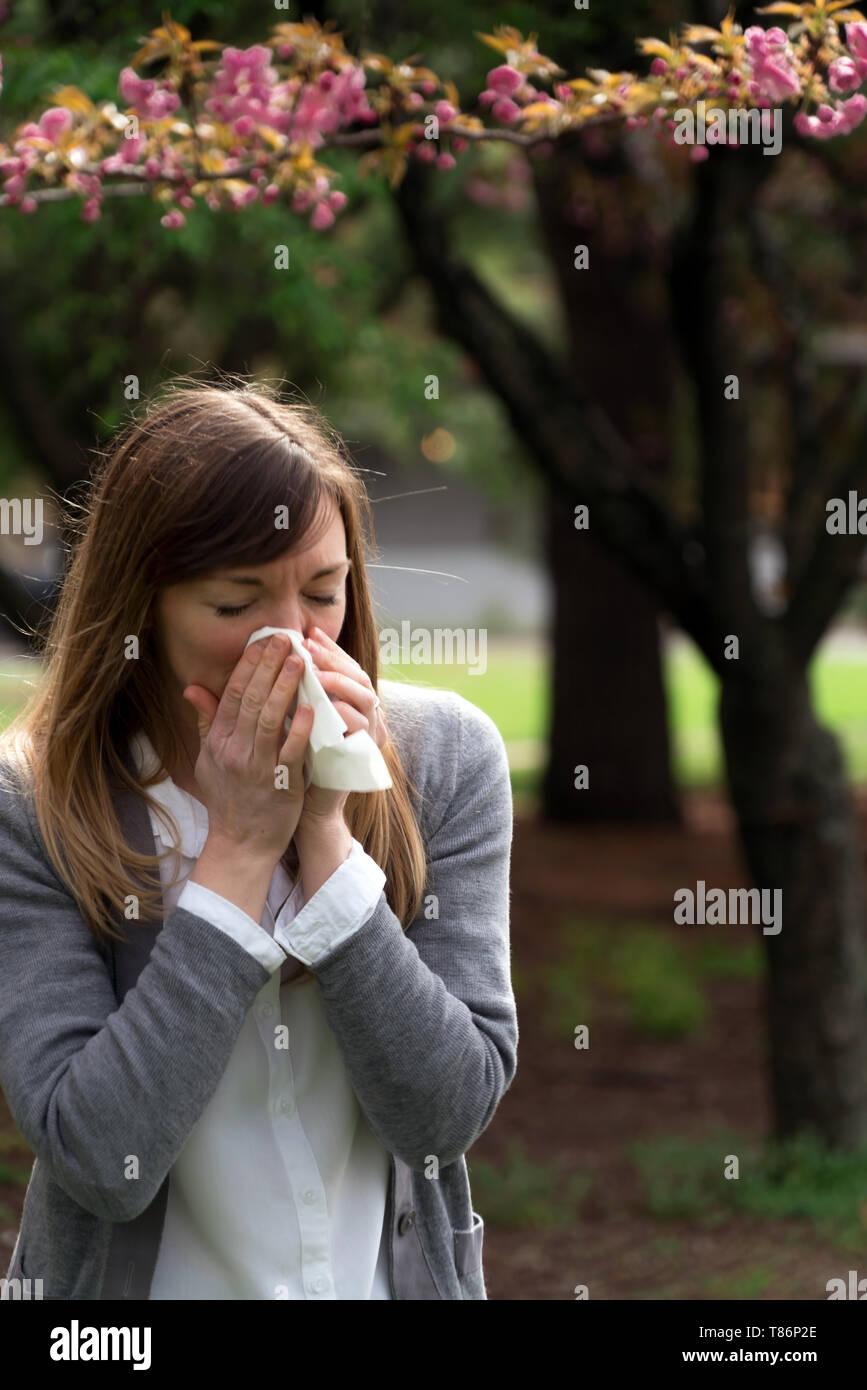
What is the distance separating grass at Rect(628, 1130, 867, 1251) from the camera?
541 centimetres

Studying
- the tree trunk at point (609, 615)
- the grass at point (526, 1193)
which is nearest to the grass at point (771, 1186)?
the grass at point (526, 1193)

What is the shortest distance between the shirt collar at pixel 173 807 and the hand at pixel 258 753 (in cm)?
13

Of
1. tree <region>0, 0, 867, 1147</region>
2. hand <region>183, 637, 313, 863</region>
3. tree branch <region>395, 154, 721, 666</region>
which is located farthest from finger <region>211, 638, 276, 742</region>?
tree branch <region>395, 154, 721, 666</region>

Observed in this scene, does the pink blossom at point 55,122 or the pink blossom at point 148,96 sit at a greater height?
the pink blossom at point 148,96

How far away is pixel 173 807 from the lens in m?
2.16

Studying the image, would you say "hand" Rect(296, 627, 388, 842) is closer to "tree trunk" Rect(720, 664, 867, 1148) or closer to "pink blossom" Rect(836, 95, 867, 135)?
"pink blossom" Rect(836, 95, 867, 135)

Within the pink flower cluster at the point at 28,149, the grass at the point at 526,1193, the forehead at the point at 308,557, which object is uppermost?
the pink flower cluster at the point at 28,149

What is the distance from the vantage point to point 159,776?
2.18 meters

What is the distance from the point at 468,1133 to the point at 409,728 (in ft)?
1.85

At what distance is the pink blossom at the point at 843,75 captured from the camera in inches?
116

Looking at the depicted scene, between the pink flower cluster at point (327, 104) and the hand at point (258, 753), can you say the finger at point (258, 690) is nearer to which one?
the hand at point (258, 753)

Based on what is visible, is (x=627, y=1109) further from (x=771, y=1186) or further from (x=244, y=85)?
(x=244, y=85)

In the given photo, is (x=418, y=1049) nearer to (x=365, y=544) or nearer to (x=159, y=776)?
(x=159, y=776)
